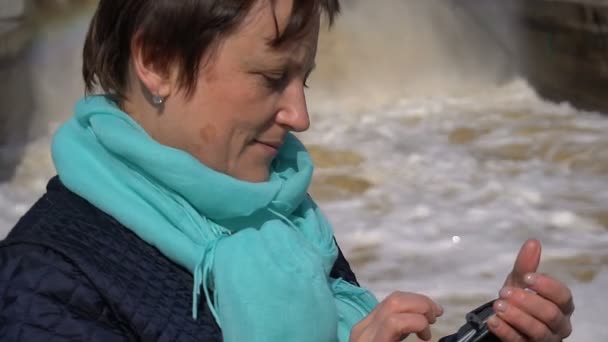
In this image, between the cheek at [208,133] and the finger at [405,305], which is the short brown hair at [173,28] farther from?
the finger at [405,305]

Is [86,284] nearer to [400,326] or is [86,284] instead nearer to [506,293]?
[400,326]

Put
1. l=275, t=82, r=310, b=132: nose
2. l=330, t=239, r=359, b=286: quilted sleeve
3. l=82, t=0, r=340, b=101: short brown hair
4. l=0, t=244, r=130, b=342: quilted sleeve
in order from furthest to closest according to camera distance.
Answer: l=330, t=239, r=359, b=286: quilted sleeve, l=275, t=82, r=310, b=132: nose, l=82, t=0, r=340, b=101: short brown hair, l=0, t=244, r=130, b=342: quilted sleeve

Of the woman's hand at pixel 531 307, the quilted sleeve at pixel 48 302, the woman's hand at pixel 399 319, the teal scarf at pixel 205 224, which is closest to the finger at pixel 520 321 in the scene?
the woman's hand at pixel 531 307

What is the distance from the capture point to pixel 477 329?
1.42 metres

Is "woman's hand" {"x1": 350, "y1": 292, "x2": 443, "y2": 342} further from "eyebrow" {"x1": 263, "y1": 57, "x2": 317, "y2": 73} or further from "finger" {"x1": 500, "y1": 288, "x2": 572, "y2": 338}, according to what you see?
"eyebrow" {"x1": 263, "y1": 57, "x2": 317, "y2": 73}

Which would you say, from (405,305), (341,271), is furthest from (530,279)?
(341,271)

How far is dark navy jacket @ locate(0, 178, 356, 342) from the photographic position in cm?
129

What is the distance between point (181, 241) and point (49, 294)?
0.22m

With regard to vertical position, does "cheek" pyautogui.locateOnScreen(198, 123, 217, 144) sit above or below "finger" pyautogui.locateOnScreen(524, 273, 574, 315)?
above

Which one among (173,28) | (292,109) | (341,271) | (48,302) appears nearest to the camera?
(48,302)

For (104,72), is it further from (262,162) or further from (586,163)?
(586,163)

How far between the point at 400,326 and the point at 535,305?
0.23 meters

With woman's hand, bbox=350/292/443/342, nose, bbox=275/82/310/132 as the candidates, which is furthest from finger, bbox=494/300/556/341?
nose, bbox=275/82/310/132

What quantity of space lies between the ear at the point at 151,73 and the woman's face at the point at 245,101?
2 cm
